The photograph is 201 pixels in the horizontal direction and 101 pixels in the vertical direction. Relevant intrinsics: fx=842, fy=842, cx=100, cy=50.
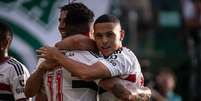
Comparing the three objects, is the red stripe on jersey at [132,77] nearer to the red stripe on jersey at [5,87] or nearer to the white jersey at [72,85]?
the white jersey at [72,85]

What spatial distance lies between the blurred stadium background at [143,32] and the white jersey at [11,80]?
1494mm

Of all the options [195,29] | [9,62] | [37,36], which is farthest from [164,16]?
[9,62]

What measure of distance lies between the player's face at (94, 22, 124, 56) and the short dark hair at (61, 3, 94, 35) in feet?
0.33

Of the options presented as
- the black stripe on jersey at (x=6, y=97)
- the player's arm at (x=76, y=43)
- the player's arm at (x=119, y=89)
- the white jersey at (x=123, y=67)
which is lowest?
the black stripe on jersey at (x=6, y=97)

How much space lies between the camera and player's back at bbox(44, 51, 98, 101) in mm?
6691

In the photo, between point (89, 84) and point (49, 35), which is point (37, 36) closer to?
point (49, 35)

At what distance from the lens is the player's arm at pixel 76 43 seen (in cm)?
671

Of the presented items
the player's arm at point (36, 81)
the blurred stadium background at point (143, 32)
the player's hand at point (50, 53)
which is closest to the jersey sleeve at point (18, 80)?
the player's arm at point (36, 81)

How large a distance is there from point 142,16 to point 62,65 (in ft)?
38.7

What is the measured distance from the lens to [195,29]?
15.4 m

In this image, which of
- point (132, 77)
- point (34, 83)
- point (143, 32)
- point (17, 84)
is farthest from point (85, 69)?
point (143, 32)

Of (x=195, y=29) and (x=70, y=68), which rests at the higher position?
(x=70, y=68)

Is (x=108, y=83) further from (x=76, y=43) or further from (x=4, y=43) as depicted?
(x=4, y=43)

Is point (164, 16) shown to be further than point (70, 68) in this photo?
Yes
